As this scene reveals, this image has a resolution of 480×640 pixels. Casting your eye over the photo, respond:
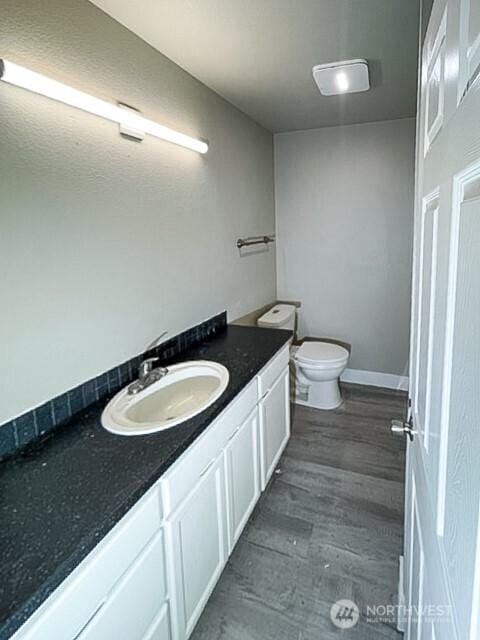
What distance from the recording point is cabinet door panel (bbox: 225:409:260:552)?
1.64m

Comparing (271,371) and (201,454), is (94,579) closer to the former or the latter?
(201,454)

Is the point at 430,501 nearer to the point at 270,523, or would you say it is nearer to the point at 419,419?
the point at 419,419

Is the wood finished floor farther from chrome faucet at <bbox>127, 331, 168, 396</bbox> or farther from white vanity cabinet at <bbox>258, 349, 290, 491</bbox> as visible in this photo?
chrome faucet at <bbox>127, 331, 168, 396</bbox>

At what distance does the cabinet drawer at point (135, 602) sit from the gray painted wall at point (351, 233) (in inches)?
107

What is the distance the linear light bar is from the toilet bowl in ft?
5.94

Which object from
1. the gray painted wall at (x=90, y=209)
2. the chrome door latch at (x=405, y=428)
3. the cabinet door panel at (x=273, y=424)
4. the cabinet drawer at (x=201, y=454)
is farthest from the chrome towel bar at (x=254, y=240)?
the chrome door latch at (x=405, y=428)

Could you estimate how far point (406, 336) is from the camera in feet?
10.8

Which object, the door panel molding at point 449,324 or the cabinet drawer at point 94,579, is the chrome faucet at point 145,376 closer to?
the cabinet drawer at point 94,579

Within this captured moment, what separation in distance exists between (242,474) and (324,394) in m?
1.50

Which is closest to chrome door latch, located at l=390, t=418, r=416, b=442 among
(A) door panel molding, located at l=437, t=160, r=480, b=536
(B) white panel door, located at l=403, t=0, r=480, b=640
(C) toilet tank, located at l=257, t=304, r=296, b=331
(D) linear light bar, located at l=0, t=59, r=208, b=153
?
(B) white panel door, located at l=403, t=0, r=480, b=640

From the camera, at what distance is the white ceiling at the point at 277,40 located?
4.69 ft

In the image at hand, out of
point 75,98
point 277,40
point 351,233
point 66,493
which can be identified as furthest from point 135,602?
point 351,233

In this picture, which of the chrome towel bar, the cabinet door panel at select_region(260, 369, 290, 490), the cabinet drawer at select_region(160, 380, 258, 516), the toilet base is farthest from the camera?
the toilet base

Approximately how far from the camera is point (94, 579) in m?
0.88
